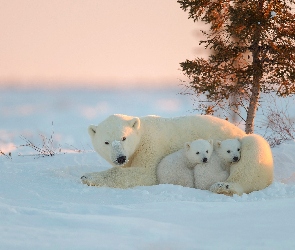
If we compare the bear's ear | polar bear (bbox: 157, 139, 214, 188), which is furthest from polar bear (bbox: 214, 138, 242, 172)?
the bear's ear

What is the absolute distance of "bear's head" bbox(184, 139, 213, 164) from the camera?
6047mm

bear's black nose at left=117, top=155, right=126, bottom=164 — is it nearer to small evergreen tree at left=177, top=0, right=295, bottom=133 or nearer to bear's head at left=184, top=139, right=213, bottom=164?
bear's head at left=184, top=139, right=213, bottom=164

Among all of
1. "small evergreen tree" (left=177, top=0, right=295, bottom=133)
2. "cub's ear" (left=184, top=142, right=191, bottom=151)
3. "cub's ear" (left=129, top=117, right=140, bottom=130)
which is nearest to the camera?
"cub's ear" (left=184, top=142, right=191, bottom=151)

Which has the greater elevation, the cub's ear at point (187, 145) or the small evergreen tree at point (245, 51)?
the small evergreen tree at point (245, 51)

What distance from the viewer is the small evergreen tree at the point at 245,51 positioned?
357 inches

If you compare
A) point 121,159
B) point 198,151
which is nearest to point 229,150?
point 198,151

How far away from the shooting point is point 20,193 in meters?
5.38

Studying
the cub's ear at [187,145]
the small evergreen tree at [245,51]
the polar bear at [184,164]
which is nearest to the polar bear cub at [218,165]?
the polar bear at [184,164]

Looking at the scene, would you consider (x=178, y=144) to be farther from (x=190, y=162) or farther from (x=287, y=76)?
(x=287, y=76)

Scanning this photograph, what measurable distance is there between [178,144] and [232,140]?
76 cm

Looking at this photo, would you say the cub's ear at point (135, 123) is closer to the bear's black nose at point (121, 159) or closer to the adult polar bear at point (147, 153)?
the adult polar bear at point (147, 153)

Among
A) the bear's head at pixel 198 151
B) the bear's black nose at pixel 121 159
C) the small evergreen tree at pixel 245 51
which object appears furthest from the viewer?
the small evergreen tree at pixel 245 51

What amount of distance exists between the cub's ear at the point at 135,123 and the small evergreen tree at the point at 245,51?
3447 millimetres

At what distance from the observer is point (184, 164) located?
20.5 feet
